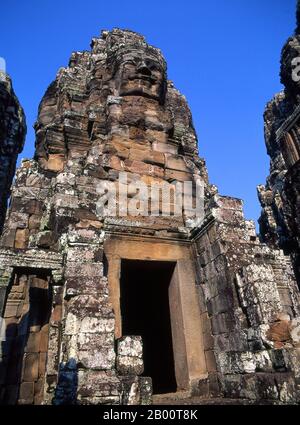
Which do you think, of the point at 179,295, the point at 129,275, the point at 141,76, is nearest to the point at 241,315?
the point at 179,295

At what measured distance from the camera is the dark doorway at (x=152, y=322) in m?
8.38

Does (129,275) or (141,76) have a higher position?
(141,76)

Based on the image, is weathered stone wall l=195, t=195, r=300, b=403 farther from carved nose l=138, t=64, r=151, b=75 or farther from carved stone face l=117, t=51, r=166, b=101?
carved nose l=138, t=64, r=151, b=75

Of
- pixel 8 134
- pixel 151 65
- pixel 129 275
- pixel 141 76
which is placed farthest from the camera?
pixel 8 134

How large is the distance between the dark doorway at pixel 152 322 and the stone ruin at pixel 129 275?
0.04m

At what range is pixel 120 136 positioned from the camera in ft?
24.6

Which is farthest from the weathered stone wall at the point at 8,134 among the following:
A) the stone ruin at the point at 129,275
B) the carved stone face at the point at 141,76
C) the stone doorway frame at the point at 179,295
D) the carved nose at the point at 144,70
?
the stone doorway frame at the point at 179,295

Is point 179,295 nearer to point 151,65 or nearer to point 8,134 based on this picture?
point 151,65

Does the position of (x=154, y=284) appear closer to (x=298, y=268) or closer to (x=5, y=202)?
(x=298, y=268)

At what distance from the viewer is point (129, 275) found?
25.5 feet

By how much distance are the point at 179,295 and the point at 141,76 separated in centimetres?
611

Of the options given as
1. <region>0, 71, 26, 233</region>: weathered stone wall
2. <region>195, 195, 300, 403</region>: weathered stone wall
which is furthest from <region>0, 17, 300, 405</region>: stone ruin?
<region>0, 71, 26, 233</region>: weathered stone wall
